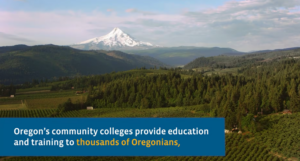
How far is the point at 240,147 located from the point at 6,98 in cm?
10321

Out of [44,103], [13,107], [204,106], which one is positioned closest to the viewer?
[204,106]

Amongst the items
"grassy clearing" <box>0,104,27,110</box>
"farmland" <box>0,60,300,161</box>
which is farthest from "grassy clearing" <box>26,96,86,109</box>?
"grassy clearing" <box>0,104,27,110</box>

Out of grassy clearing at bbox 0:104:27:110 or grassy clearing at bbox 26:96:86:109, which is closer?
grassy clearing at bbox 0:104:27:110

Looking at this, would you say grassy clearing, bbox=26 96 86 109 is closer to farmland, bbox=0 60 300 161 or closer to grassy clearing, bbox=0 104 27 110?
farmland, bbox=0 60 300 161

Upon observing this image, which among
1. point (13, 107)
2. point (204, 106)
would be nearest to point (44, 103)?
point (13, 107)

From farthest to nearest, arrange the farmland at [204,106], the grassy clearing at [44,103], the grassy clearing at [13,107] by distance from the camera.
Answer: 1. the grassy clearing at [44,103]
2. the grassy clearing at [13,107]
3. the farmland at [204,106]

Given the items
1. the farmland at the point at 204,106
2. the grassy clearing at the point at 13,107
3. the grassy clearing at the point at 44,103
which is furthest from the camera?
the grassy clearing at the point at 44,103

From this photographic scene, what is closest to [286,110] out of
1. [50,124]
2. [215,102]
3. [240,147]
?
[215,102]

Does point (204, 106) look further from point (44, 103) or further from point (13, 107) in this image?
point (13, 107)

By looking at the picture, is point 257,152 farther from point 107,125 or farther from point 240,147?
point 107,125

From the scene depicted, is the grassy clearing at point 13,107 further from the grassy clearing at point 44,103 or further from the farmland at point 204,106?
the grassy clearing at point 44,103

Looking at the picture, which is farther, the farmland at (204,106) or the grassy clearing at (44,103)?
the grassy clearing at (44,103)

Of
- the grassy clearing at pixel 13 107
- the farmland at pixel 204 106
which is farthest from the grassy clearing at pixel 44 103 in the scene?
the grassy clearing at pixel 13 107

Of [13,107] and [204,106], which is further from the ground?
[204,106]
